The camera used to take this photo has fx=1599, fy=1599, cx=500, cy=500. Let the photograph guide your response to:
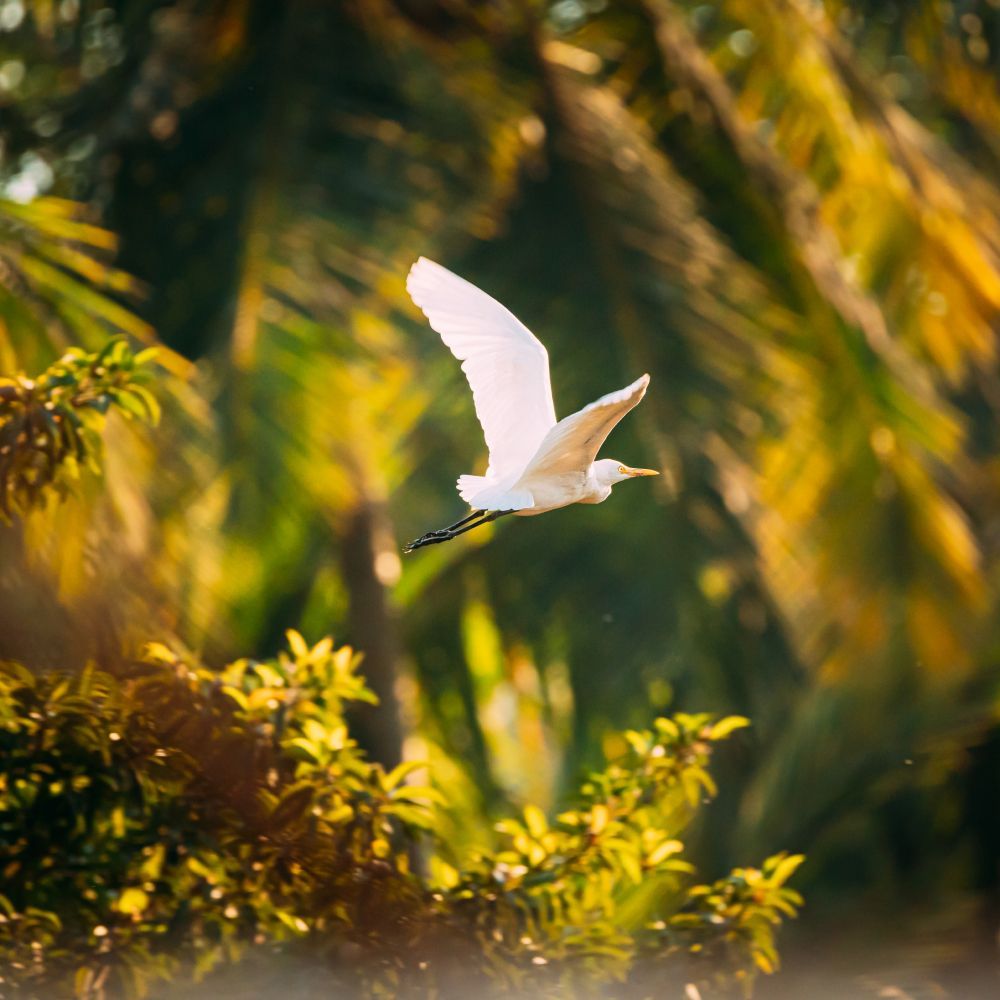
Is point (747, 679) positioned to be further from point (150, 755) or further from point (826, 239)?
point (150, 755)

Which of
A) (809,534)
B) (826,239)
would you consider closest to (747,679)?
(809,534)

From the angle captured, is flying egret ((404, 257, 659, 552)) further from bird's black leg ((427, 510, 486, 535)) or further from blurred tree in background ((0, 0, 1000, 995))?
blurred tree in background ((0, 0, 1000, 995))

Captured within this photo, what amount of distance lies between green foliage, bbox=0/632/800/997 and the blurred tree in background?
3.20ft

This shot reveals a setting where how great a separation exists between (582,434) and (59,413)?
40.2 inches

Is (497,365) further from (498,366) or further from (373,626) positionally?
(373,626)

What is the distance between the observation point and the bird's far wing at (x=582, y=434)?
254cm

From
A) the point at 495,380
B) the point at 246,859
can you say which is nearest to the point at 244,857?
the point at 246,859

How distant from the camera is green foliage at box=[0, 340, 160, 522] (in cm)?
306

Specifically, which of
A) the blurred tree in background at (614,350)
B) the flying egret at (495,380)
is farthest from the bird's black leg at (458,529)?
the blurred tree in background at (614,350)

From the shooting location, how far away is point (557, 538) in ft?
19.4

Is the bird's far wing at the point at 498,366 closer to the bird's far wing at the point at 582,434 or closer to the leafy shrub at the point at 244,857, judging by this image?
the bird's far wing at the point at 582,434

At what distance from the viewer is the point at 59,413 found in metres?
3.06

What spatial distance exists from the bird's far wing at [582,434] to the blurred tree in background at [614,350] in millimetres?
1549

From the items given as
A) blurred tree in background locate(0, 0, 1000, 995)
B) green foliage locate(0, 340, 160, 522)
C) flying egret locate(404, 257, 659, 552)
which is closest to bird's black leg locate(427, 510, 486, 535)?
flying egret locate(404, 257, 659, 552)
